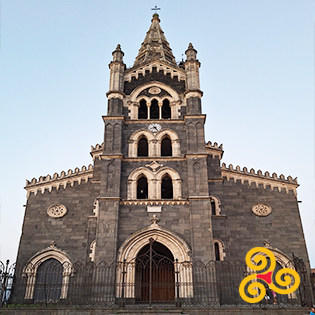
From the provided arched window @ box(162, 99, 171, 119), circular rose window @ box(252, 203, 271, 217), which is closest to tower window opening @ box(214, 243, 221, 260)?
circular rose window @ box(252, 203, 271, 217)

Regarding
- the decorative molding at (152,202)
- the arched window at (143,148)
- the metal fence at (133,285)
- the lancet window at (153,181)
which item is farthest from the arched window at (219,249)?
the arched window at (143,148)

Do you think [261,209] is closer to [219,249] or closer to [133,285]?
[219,249]

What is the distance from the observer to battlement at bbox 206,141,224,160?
3044 cm

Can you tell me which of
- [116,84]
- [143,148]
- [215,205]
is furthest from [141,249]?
[116,84]

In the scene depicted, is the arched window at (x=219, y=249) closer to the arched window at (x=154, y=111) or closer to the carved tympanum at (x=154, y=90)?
the arched window at (x=154, y=111)

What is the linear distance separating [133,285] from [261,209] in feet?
36.9

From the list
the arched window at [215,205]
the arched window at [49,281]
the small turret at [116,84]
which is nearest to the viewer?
the arched window at [49,281]

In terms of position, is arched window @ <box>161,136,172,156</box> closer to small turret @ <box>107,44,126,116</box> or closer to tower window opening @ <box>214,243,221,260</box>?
small turret @ <box>107,44,126,116</box>

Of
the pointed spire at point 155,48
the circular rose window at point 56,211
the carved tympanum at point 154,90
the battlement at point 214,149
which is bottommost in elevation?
the circular rose window at point 56,211

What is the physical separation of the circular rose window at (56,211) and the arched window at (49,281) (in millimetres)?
3162

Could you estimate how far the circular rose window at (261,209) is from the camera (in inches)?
1112

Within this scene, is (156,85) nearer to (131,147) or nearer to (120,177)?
(131,147)

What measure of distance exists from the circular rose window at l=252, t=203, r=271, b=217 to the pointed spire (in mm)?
13564

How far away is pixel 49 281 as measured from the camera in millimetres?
26312
